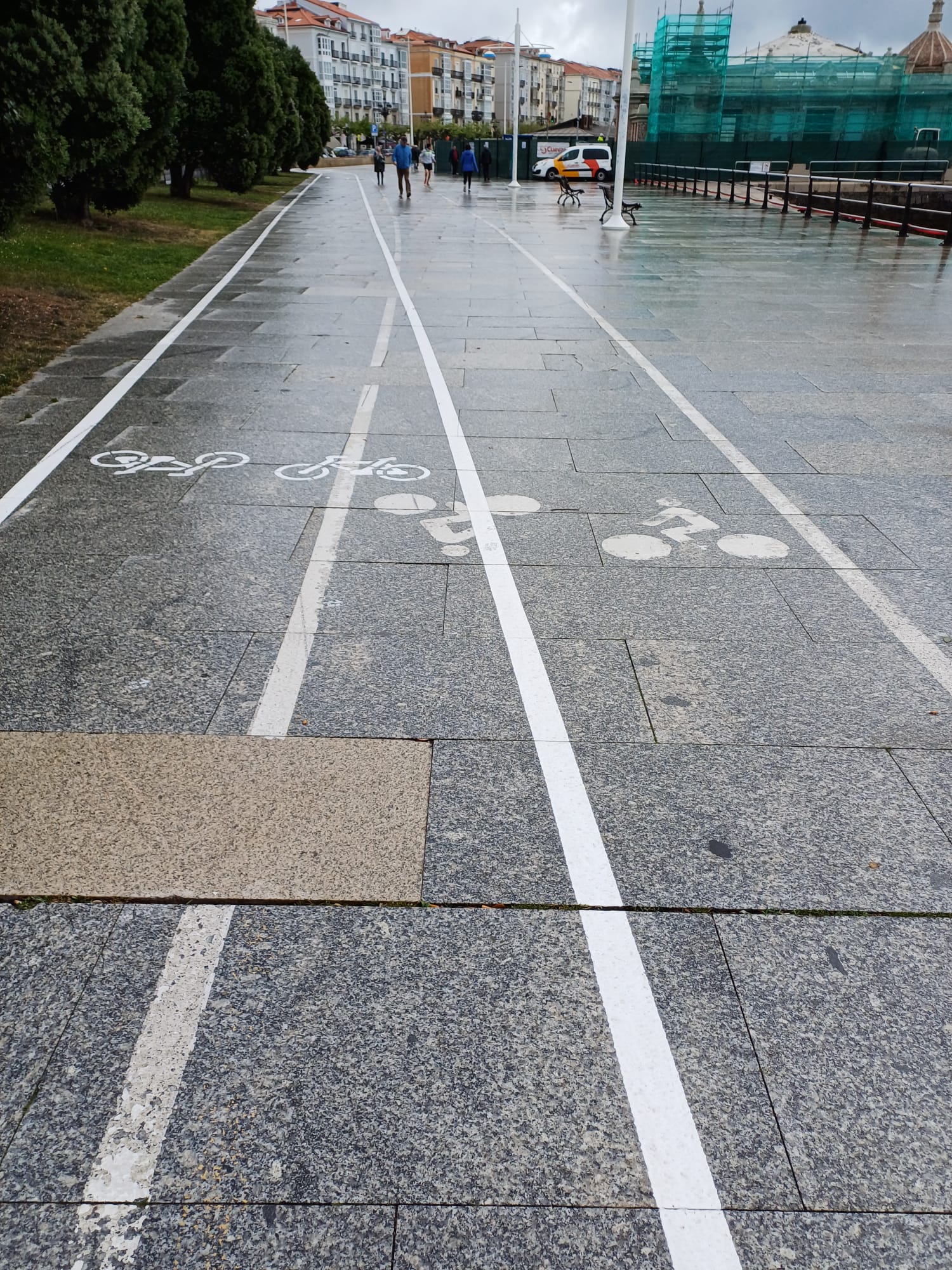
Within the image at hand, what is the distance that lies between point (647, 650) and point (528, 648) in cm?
56

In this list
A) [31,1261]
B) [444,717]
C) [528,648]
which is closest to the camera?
[31,1261]

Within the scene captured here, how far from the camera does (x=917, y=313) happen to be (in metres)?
14.2

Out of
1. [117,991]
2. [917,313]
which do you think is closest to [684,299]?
[917,313]

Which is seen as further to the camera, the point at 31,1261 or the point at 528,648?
the point at 528,648

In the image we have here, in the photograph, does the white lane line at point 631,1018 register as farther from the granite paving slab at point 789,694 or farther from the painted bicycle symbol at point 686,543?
the painted bicycle symbol at point 686,543

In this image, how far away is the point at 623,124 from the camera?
24.1 meters

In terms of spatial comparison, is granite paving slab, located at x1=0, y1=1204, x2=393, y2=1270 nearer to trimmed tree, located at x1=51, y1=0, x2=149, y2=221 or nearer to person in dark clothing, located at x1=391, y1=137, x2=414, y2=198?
trimmed tree, located at x1=51, y1=0, x2=149, y2=221

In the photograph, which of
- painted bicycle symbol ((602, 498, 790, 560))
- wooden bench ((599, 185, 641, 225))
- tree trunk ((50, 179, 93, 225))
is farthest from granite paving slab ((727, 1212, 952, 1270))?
wooden bench ((599, 185, 641, 225))

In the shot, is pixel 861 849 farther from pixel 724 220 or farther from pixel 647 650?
pixel 724 220

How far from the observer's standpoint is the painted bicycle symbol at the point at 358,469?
7.22 metres

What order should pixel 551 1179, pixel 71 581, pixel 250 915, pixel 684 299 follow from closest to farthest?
pixel 551 1179 < pixel 250 915 < pixel 71 581 < pixel 684 299

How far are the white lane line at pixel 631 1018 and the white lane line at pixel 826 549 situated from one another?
70.8 inches

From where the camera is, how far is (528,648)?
15.9 ft

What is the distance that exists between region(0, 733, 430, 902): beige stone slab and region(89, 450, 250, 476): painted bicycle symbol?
143 inches
